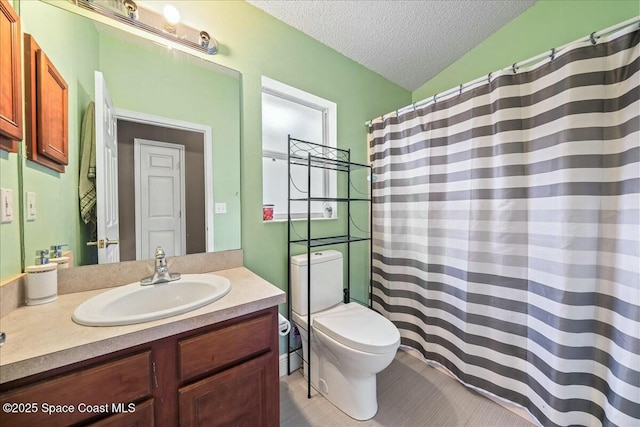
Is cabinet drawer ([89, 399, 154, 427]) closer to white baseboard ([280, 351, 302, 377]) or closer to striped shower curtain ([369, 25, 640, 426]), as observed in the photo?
white baseboard ([280, 351, 302, 377])

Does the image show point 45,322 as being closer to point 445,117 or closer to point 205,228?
point 205,228

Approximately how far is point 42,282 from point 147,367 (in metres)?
0.56

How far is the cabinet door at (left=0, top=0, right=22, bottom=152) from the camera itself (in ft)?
2.69

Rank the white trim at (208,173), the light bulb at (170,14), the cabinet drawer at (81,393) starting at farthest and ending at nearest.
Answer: the white trim at (208,173) < the light bulb at (170,14) < the cabinet drawer at (81,393)

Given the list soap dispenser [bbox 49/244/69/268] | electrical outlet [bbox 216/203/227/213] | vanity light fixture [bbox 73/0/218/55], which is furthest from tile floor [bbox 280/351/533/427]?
vanity light fixture [bbox 73/0/218/55]

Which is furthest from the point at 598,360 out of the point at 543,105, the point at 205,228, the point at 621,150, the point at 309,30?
the point at 309,30

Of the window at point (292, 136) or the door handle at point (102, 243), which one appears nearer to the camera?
the door handle at point (102, 243)

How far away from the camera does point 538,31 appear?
1.78 metres

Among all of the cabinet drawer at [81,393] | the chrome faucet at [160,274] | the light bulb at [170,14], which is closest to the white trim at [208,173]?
the chrome faucet at [160,274]

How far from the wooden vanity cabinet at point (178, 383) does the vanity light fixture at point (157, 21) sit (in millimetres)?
1417

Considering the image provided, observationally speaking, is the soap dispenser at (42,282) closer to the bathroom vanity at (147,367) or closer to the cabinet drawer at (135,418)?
the bathroom vanity at (147,367)

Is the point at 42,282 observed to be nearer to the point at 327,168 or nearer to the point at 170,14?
the point at 170,14

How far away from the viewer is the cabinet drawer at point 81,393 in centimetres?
63

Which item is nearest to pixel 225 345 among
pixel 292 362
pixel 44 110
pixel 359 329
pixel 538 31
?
pixel 359 329
